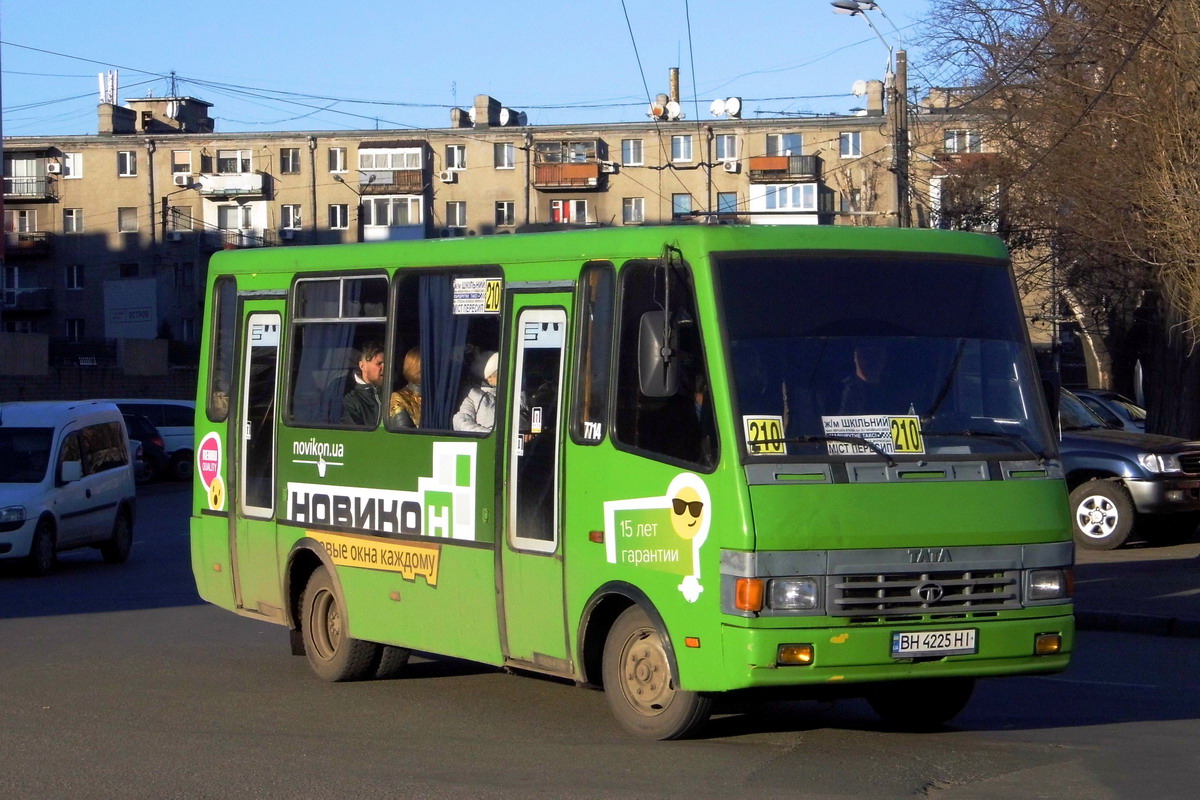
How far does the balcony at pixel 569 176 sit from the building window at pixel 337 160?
10.3m

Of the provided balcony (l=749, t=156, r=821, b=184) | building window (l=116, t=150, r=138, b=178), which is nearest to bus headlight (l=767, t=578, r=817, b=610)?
balcony (l=749, t=156, r=821, b=184)

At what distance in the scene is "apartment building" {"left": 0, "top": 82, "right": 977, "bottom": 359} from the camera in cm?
7194

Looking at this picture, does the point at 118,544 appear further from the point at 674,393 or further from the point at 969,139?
the point at 969,139

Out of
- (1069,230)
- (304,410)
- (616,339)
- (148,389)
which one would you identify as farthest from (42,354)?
(616,339)

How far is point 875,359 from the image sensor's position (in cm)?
750

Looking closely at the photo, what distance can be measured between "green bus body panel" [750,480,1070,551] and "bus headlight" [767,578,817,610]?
156 millimetres

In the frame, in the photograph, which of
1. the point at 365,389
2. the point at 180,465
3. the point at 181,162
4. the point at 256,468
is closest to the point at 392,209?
the point at 181,162

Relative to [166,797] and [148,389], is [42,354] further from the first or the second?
[166,797]

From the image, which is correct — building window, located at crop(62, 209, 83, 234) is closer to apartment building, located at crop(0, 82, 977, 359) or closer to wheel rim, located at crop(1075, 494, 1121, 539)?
apartment building, located at crop(0, 82, 977, 359)

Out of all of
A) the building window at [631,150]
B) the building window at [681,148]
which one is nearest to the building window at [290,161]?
the building window at [631,150]

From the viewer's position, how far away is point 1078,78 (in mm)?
19781

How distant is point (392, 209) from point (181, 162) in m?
11.4

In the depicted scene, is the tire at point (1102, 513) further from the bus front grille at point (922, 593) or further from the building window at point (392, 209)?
the building window at point (392, 209)

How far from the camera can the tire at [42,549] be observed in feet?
58.8
